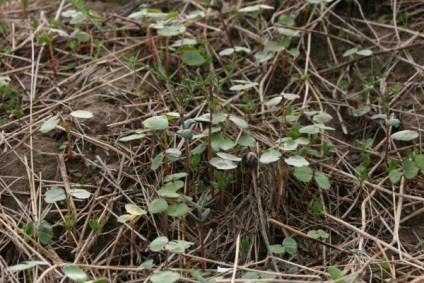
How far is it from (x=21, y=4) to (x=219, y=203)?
1.67 m

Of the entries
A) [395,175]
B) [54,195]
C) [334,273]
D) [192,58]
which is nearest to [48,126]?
[54,195]

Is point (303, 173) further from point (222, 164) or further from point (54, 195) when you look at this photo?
point (54, 195)

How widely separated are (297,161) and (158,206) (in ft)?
1.54

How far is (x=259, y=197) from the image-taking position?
225 centimetres

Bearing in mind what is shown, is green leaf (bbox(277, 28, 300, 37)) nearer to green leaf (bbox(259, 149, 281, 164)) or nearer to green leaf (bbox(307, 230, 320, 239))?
green leaf (bbox(259, 149, 281, 164))

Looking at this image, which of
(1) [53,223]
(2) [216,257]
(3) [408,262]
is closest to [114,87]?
(1) [53,223]

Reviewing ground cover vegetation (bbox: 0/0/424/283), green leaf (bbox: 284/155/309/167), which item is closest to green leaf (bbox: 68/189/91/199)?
ground cover vegetation (bbox: 0/0/424/283)

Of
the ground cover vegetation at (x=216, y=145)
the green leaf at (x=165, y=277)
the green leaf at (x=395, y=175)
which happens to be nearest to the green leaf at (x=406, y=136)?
the ground cover vegetation at (x=216, y=145)

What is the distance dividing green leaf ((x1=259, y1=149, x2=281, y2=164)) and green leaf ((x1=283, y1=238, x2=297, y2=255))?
25 cm

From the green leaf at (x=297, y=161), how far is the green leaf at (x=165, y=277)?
55cm

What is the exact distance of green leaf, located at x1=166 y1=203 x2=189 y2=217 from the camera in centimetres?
204

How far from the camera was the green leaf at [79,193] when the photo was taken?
7.01 ft

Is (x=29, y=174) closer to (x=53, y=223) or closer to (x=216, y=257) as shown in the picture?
(x=53, y=223)

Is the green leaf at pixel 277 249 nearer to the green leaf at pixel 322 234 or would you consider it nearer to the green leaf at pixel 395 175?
the green leaf at pixel 322 234
